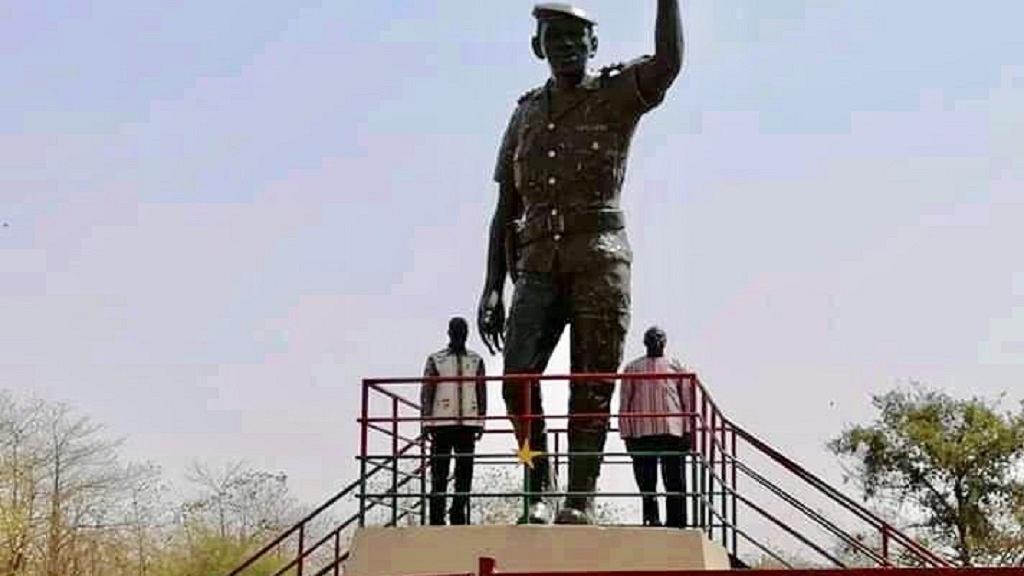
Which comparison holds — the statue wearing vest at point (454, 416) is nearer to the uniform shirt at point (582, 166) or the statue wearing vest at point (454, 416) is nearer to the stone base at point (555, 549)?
the stone base at point (555, 549)

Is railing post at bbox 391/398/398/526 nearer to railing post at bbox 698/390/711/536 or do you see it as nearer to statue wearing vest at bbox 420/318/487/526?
statue wearing vest at bbox 420/318/487/526

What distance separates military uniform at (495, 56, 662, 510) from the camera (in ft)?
38.1

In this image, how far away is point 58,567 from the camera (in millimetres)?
34469

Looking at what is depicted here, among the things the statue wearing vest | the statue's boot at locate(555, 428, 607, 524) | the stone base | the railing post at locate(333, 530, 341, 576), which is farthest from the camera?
the railing post at locate(333, 530, 341, 576)

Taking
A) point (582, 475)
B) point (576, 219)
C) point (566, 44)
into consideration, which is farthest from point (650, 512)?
point (566, 44)

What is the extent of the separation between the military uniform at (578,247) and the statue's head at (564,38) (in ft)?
0.51

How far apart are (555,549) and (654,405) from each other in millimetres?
1173

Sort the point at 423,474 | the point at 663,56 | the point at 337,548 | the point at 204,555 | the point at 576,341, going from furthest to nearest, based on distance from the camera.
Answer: the point at 204,555 → the point at 337,548 → the point at 576,341 → the point at 423,474 → the point at 663,56

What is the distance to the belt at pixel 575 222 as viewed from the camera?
11.7m

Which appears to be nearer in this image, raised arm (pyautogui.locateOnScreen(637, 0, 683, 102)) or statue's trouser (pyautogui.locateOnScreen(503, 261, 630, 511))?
raised arm (pyautogui.locateOnScreen(637, 0, 683, 102))

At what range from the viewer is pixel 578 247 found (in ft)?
38.2

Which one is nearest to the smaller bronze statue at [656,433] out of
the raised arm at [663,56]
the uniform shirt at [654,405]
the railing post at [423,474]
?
the uniform shirt at [654,405]

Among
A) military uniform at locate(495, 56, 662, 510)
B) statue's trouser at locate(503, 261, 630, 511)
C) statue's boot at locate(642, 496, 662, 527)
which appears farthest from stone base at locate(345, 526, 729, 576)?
military uniform at locate(495, 56, 662, 510)

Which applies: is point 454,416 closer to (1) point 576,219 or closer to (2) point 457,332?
(2) point 457,332
